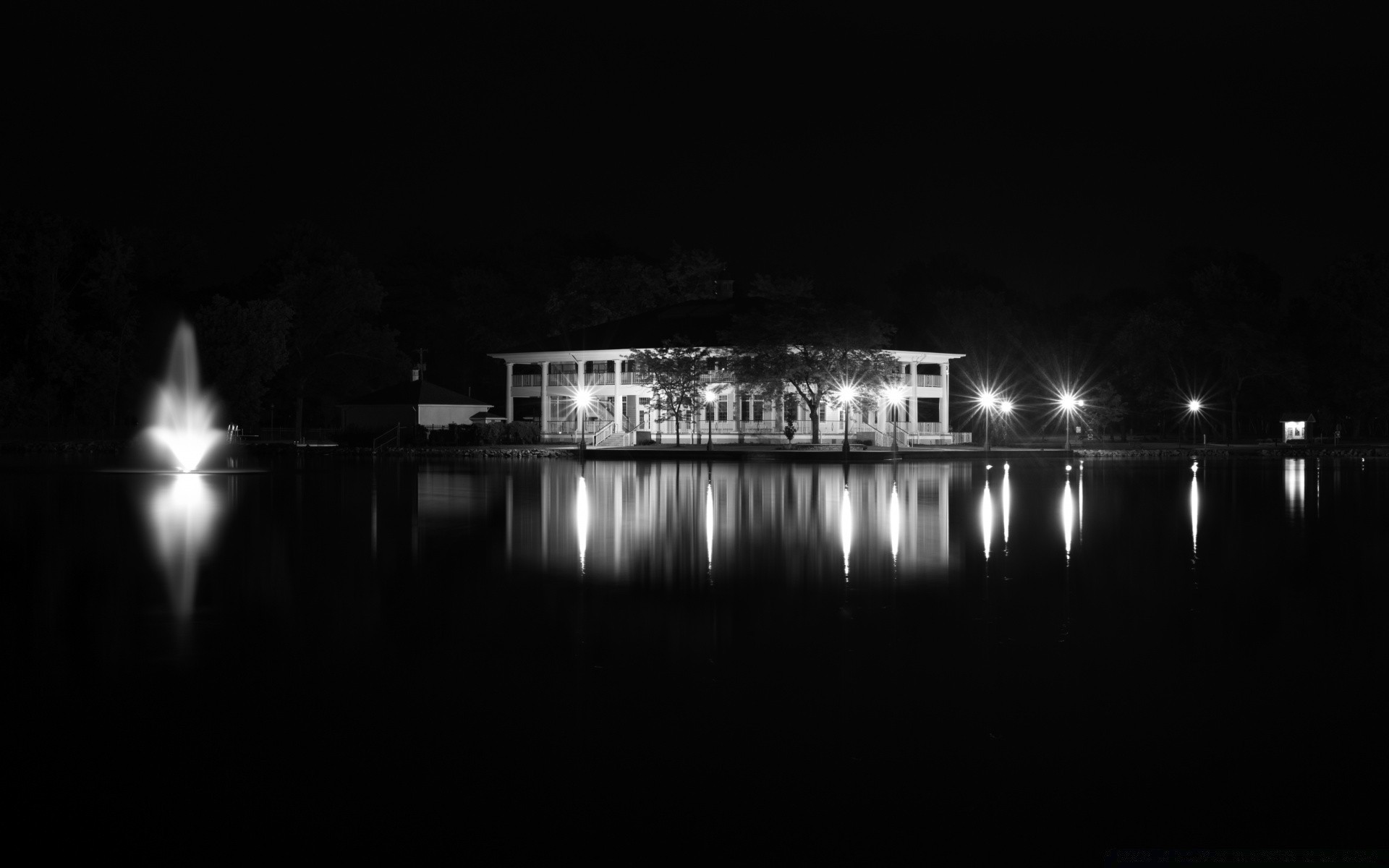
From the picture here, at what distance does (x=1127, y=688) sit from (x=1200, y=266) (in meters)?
87.8

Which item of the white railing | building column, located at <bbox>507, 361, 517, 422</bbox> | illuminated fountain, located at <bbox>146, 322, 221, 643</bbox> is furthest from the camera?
building column, located at <bbox>507, 361, 517, 422</bbox>

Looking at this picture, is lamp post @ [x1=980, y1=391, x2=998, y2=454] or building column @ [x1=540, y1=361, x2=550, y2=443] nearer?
lamp post @ [x1=980, y1=391, x2=998, y2=454]

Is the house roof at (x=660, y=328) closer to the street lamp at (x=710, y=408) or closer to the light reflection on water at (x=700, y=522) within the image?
the street lamp at (x=710, y=408)

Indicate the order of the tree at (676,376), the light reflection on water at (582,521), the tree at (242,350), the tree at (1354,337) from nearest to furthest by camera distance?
the light reflection on water at (582,521) < the tree at (676,376) < the tree at (242,350) < the tree at (1354,337)

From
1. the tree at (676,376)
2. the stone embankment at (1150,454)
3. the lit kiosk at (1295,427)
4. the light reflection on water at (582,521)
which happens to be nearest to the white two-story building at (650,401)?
the tree at (676,376)

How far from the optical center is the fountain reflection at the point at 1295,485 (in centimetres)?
2521

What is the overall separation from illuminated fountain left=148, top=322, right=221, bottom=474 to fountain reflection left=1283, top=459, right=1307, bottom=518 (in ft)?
167

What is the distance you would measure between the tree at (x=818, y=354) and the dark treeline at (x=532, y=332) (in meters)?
21.8

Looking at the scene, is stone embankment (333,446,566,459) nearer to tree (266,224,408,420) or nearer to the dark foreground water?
tree (266,224,408,420)

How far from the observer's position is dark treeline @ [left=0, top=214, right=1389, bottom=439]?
235 ft

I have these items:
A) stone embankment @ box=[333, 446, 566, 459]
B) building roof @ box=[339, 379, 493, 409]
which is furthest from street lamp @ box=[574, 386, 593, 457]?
building roof @ box=[339, 379, 493, 409]

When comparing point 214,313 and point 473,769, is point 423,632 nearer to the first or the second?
point 473,769

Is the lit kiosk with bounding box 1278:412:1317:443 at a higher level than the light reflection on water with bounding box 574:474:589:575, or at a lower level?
higher

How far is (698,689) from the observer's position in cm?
823
